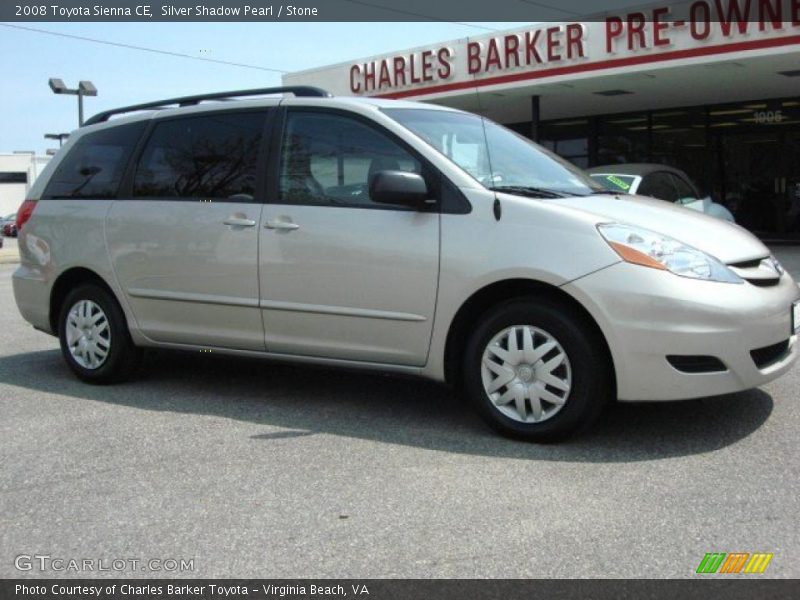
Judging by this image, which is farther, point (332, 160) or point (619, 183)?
point (619, 183)

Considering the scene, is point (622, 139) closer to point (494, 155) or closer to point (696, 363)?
point (494, 155)

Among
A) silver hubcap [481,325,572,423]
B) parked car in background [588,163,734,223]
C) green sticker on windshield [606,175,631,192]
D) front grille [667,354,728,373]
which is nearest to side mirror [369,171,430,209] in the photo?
silver hubcap [481,325,572,423]

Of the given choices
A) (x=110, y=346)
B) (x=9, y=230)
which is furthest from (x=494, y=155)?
(x=9, y=230)

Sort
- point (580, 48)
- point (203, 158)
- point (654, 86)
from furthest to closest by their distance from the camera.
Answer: point (654, 86), point (580, 48), point (203, 158)

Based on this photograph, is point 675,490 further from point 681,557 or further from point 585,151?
point 585,151

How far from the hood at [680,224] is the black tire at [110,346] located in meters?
2.91

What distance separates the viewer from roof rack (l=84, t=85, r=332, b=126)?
4977mm

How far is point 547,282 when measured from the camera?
3996mm

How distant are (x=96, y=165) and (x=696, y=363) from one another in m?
4.04

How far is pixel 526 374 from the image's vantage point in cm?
407

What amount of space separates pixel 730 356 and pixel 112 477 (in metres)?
2.80

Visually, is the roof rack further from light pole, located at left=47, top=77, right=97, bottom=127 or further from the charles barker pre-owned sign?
light pole, located at left=47, top=77, right=97, bottom=127

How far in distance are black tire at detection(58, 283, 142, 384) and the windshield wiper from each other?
2638mm
